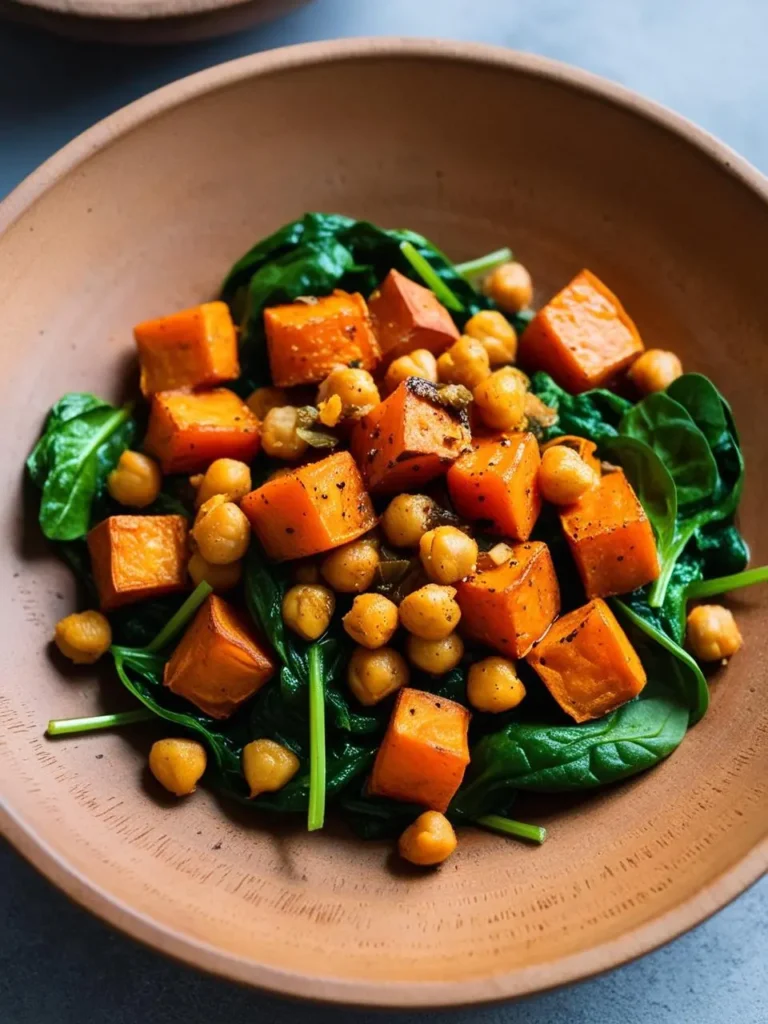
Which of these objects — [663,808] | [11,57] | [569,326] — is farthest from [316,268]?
[663,808]

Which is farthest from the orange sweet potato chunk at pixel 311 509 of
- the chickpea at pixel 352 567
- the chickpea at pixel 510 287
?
the chickpea at pixel 510 287

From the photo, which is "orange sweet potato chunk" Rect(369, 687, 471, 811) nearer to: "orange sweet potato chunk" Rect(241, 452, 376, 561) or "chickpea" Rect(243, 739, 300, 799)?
"chickpea" Rect(243, 739, 300, 799)

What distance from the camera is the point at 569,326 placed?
3162mm

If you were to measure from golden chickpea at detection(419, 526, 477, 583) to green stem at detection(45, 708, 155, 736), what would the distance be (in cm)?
88

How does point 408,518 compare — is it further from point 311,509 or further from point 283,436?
point 283,436

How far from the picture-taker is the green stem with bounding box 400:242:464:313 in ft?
10.4

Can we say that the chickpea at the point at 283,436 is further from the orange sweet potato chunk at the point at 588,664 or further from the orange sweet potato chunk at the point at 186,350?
the orange sweet potato chunk at the point at 588,664

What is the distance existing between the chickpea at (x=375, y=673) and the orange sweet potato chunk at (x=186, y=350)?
0.92m

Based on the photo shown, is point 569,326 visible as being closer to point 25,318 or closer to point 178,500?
point 178,500

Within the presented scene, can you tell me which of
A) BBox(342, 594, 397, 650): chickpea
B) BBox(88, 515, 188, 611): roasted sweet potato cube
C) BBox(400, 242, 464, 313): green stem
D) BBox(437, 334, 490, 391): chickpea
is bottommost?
BBox(88, 515, 188, 611): roasted sweet potato cube

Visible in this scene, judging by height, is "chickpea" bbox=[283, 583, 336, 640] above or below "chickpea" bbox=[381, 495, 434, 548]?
below

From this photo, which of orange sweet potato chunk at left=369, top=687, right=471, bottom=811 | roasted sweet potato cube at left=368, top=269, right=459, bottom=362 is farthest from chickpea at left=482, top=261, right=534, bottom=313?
orange sweet potato chunk at left=369, top=687, right=471, bottom=811

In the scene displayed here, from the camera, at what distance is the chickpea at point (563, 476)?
2764mm

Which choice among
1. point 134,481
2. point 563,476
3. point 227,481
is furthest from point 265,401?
point 563,476
